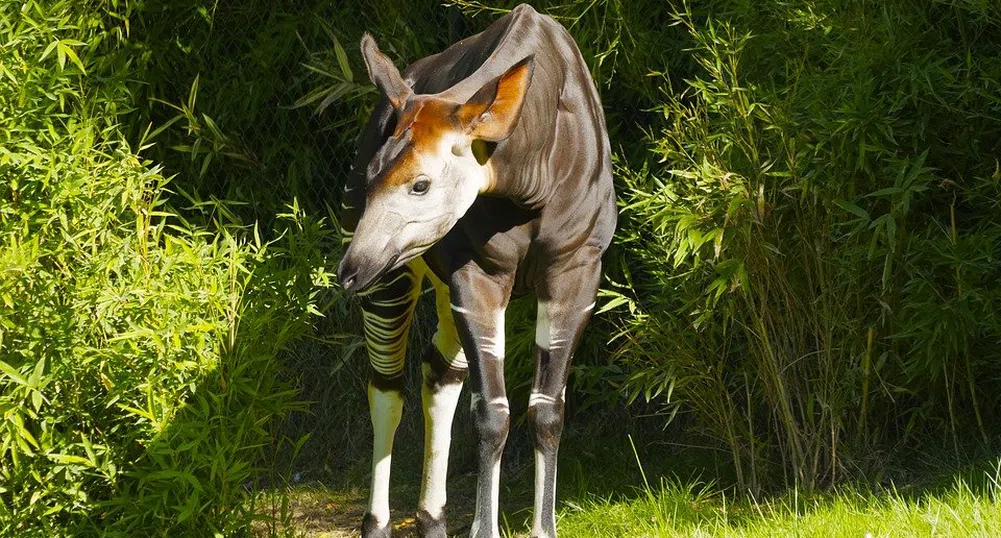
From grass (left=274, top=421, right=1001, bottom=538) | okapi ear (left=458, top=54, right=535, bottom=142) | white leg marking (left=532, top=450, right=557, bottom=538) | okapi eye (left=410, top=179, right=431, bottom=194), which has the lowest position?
grass (left=274, top=421, right=1001, bottom=538)

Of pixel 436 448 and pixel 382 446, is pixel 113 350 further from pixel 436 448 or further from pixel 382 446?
pixel 436 448

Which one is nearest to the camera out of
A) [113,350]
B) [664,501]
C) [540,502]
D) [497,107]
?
[497,107]

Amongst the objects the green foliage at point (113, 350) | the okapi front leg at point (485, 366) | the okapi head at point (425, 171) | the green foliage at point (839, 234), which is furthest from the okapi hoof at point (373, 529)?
the okapi head at point (425, 171)

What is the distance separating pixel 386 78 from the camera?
300 centimetres

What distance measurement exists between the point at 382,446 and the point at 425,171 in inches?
47.8

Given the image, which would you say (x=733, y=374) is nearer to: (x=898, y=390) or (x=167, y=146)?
(x=898, y=390)

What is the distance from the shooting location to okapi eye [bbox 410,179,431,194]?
2.85 meters

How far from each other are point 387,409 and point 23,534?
105 centimetres

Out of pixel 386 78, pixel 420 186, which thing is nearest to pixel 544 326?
pixel 420 186

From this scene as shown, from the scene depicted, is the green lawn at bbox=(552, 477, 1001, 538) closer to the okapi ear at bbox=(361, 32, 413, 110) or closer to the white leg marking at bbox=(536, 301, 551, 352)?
the white leg marking at bbox=(536, 301, 551, 352)

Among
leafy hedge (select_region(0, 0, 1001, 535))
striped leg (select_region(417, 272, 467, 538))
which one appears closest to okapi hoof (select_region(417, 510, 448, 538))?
striped leg (select_region(417, 272, 467, 538))

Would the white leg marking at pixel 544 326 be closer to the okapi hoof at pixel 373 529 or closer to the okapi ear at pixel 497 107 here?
the okapi ear at pixel 497 107

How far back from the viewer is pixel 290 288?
3.95m

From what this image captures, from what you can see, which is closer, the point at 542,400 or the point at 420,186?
the point at 420,186
